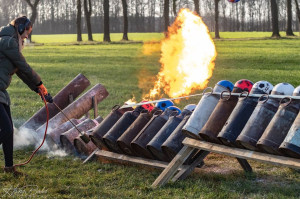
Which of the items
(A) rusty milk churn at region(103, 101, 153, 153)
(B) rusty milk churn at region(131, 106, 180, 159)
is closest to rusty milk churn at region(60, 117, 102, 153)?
(A) rusty milk churn at region(103, 101, 153, 153)

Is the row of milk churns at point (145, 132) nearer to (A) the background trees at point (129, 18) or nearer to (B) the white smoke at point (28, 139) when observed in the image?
(B) the white smoke at point (28, 139)

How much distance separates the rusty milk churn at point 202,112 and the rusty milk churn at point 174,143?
0.27 metres

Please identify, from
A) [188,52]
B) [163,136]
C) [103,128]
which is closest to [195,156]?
[163,136]

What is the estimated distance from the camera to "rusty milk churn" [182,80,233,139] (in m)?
6.45

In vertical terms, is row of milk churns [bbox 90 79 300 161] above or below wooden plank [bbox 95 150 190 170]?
above

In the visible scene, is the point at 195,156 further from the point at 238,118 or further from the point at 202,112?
the point at 238,118

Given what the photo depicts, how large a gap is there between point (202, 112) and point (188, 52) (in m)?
2.88

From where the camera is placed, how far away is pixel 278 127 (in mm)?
5746

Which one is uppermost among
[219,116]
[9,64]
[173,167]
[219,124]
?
[9,64]

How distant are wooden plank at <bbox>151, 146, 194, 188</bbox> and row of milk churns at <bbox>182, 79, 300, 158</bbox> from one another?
9.4 inches

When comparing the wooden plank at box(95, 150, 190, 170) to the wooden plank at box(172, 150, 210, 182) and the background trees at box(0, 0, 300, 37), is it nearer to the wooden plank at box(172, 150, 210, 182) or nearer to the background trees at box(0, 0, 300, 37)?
the wooden plank at box(172, 150, 210, 182)

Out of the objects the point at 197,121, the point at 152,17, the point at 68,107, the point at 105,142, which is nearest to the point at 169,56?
the point at 68,107

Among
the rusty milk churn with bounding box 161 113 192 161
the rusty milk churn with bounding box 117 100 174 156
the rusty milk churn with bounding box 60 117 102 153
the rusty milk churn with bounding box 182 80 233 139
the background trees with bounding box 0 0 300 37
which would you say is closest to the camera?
the rusty milk churn with bounding box 182 80 233 139

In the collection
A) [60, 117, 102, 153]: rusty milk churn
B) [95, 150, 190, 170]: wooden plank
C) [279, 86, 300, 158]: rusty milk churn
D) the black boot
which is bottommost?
the black boot
